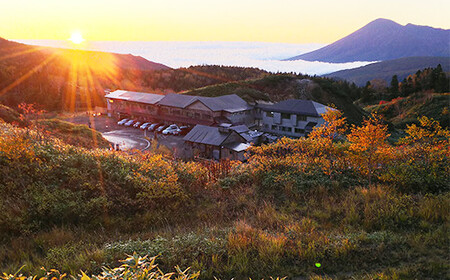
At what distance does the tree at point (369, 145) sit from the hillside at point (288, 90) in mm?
48291

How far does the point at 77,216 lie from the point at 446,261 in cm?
1070

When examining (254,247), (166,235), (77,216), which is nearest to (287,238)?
(254,247)

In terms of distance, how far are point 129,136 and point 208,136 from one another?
45.4 feet

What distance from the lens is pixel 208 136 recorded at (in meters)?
29.6

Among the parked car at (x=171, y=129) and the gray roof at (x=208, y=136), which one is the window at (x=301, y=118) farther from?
the parked car at (x=171, y=129)

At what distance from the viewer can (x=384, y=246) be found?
740cm

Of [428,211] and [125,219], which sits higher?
[428,211]

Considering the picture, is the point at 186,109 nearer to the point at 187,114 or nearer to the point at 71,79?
the point at 187,114

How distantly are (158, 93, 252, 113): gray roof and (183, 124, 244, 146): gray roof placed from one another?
373 inches

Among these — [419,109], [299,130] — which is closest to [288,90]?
[419,109]

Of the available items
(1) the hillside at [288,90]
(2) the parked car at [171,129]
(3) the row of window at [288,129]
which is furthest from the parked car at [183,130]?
(1) the hillside at [288,90]

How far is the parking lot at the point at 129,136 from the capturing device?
108ft

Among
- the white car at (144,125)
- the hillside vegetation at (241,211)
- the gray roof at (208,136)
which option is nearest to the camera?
the hillside vegetation at (241,211)

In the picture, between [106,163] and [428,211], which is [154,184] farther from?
[428,211]
